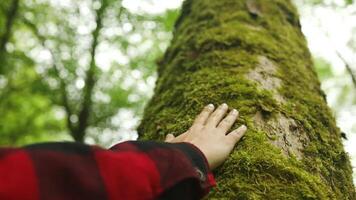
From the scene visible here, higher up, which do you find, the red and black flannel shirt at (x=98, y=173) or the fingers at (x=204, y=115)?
the red and black flannel shirt at (x=98, y=173)

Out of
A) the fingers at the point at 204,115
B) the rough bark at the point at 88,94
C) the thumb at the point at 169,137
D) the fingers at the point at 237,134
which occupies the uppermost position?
the fingers at the point at 204,115

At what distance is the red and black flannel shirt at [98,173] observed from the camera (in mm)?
1063

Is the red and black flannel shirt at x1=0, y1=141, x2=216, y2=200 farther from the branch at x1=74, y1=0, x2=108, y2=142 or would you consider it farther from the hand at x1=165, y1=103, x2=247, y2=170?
the branch at x1=74, y1=0, x2=108, y2=142

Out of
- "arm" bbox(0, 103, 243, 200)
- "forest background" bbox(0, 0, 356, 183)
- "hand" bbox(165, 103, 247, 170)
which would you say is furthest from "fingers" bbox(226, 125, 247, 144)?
"forest background" bbox(0, 0, 356, 183)

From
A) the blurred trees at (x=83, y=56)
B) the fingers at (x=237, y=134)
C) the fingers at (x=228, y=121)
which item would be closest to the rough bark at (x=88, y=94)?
the blurred trees at (x=83, y=56)

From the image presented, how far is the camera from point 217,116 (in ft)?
6.60

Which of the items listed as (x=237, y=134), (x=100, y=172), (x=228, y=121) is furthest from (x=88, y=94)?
(x=100, y=172)

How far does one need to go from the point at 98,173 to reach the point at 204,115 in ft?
3.15

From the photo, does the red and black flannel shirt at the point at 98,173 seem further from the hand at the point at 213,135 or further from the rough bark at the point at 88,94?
the rough bark at the point at 88,94

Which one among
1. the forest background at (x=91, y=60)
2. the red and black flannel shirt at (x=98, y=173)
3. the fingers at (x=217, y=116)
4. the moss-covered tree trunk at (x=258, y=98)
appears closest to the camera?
the red and black flannel shirt at (x=98, y=173)

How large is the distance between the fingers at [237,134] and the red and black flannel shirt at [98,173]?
452mm

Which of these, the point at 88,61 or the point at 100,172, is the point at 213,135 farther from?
the point at 88,61

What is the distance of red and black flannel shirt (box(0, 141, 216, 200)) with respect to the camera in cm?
106

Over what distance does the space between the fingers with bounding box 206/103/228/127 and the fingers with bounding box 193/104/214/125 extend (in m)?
0.02
